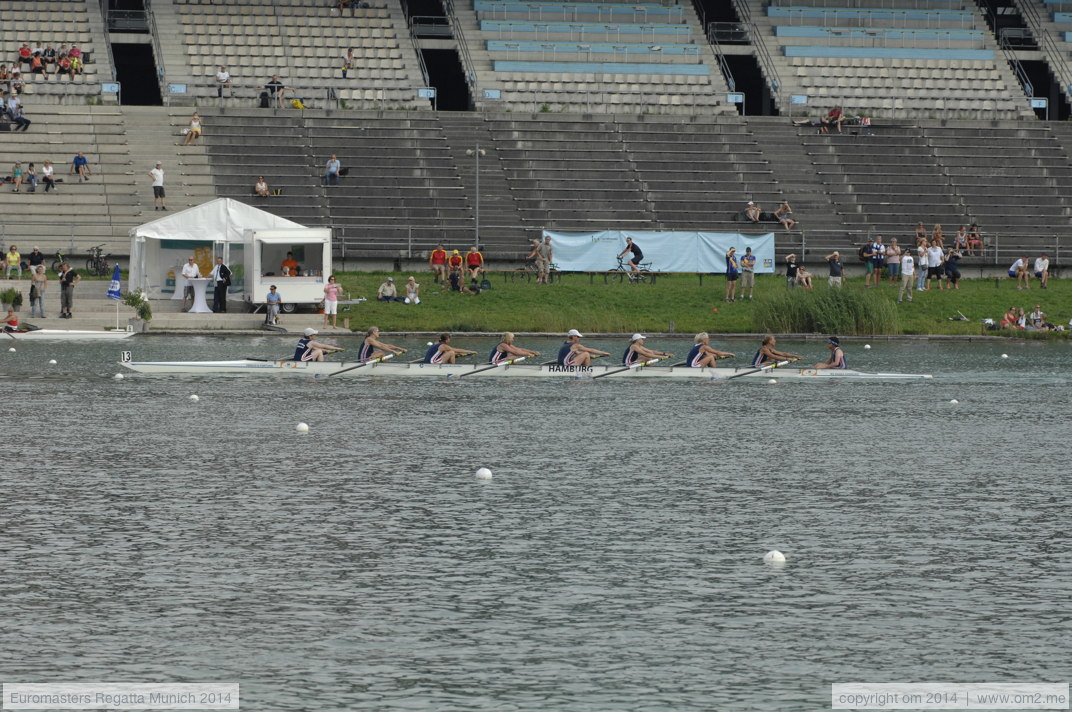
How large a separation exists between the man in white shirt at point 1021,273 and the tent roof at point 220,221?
23.5 m

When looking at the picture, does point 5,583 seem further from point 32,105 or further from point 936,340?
point 32,105

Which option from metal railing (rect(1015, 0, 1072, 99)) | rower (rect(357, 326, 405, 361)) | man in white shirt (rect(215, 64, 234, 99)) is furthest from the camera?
metal railing (rect(1015, 0, 1072, 99))

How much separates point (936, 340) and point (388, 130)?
74.5 ft

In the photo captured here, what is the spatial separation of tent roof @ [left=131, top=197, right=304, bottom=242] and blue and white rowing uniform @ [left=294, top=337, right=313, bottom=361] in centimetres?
1101

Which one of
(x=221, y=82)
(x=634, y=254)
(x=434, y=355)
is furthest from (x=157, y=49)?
(x=434, y=355)

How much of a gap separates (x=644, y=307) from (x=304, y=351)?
14458mm

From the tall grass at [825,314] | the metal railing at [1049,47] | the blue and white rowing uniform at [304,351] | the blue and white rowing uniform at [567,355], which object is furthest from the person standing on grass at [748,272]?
the metal railing at [1049,47]

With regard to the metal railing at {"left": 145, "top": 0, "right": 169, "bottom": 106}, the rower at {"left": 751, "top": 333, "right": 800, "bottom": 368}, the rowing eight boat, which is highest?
the metal railing at {"left": 145, "top": 0, "right": 169, "bottom": 106}

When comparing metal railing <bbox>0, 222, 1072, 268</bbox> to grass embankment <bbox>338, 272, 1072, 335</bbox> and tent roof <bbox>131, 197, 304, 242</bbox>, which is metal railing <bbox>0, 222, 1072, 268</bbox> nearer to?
grass embankment <bbox>338, 272, 1072, 335</bbox>

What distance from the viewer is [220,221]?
152ft

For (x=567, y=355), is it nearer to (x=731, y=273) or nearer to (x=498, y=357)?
(x=498, y=357)

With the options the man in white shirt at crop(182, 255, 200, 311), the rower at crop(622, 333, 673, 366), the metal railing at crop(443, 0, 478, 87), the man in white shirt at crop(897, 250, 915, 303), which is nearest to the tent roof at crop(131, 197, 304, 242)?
the man in white shirt at crop(182, 255, 200, 311)

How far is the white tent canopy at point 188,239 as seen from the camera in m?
45.8

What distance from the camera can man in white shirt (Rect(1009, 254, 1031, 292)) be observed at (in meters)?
50.5
